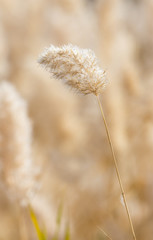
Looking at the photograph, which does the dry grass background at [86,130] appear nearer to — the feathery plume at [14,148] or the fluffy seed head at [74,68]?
the feathery plume at [14,148]

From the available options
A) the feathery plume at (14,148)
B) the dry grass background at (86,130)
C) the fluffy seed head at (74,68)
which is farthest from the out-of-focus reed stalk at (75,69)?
the dry grass background at (86,130)

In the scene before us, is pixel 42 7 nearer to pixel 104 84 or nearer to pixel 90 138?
pixel 90 138

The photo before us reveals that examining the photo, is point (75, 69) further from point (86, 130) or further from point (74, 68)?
point (86, 130)

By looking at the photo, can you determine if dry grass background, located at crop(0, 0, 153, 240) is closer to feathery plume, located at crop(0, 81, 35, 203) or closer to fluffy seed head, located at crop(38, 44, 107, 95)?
feathery plume, located at crop(0, 81, 35, 203)

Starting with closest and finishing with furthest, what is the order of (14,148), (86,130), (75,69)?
(75,69)
(14,148)
(86,130)

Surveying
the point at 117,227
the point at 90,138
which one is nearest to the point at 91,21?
the point at 90,138

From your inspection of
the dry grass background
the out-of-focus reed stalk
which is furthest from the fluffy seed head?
the dry grass background

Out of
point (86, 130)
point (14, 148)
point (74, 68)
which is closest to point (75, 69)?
point (74, 68)
